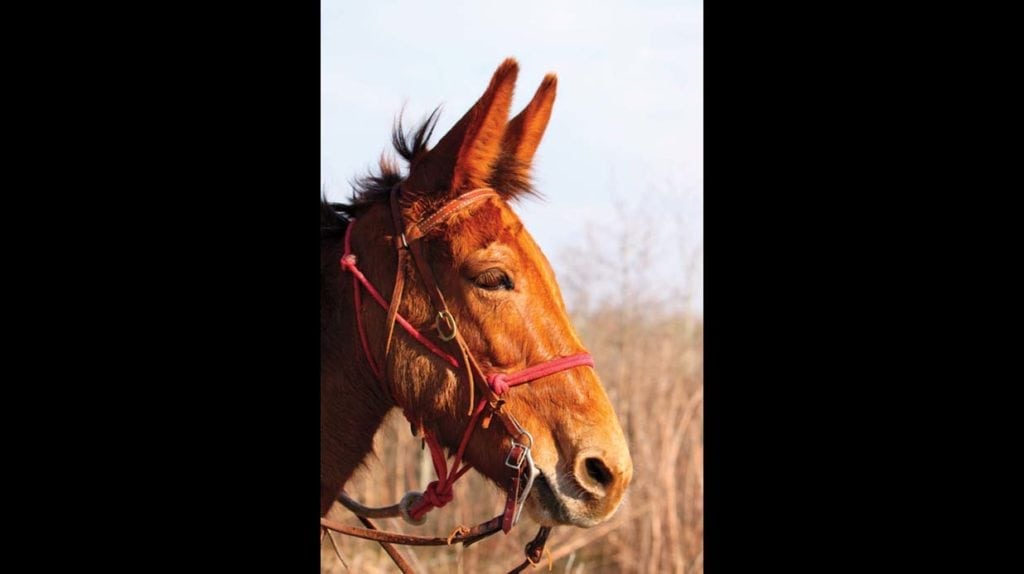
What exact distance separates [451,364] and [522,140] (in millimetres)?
869

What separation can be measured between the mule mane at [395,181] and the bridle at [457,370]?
89 mm

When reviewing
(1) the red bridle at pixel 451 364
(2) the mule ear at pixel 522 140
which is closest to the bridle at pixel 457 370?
(1) the red bridle at pixel 451 364

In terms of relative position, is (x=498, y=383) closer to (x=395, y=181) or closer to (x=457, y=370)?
(x=457, y=370)

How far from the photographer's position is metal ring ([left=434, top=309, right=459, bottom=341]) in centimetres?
268

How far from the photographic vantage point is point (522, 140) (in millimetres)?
2990

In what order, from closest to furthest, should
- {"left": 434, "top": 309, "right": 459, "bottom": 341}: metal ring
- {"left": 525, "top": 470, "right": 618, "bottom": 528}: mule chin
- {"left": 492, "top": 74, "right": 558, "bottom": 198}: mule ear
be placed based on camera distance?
{"left": 525, "top": 470, "right": 618, "bottom": 528}: mule chin
{"left": 434, "top": 309, "right": 459, "bottom": 341}: metal ring
{"left": 492, "top": 74, "right": 558, "bottom": 198}: mule ear

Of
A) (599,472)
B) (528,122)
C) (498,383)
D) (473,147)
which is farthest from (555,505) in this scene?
(528,122)

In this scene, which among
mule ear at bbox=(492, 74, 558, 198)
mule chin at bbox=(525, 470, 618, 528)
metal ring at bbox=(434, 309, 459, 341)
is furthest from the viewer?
mule ear at bbox=(492, 74, 558, 198)

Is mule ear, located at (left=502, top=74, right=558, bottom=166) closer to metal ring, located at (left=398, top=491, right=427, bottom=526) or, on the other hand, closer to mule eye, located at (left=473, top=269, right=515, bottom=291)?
mule eye, located at (left=473, top=269, right=515, bottom=291)

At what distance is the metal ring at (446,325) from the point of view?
2682 mm

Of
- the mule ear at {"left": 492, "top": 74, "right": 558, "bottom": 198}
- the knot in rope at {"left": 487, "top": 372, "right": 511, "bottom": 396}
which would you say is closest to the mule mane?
the mule ear at {"left": 492, "top": 74, "right": 558, "bottom": 198}

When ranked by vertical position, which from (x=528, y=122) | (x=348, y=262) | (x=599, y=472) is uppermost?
(x=528, y=122)
